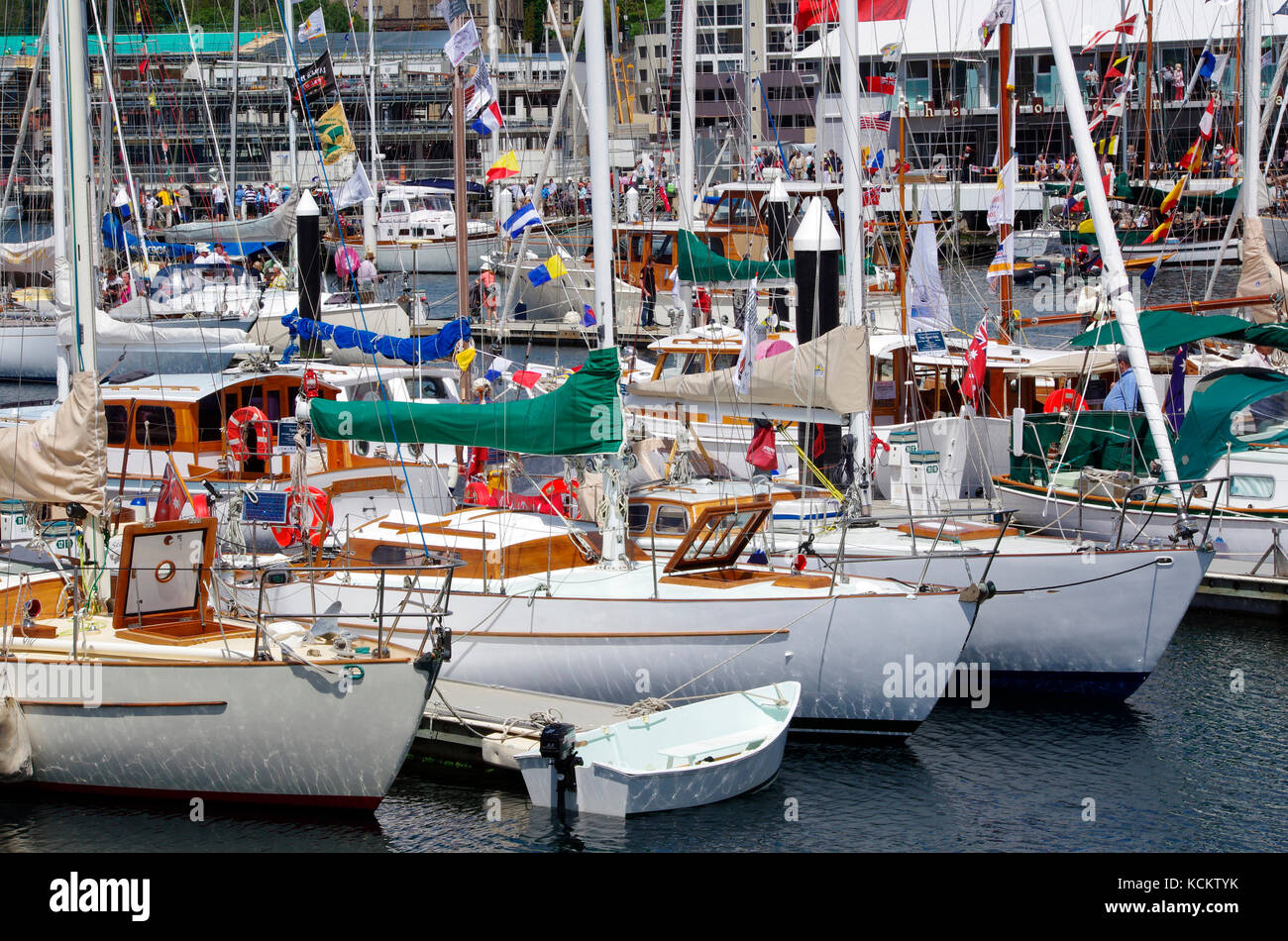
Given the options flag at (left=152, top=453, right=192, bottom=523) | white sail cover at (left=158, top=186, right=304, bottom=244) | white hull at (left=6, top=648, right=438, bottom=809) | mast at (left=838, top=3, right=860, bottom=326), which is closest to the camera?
white hull at (left=6, top=648, right=438, bottom=809)

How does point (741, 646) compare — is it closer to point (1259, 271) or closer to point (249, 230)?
point (1259, 271)

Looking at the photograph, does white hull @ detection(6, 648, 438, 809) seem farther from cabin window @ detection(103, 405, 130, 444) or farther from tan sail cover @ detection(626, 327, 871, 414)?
cabin window @ detection(103, 405, 130, 444)

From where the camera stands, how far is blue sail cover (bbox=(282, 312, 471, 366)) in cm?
2502

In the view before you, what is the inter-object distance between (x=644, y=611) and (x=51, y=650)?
21.5ft

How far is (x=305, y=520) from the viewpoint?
69.4 ft

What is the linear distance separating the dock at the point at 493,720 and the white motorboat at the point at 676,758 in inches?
19.4

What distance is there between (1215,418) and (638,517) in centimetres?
843

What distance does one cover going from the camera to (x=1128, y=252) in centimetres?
5862

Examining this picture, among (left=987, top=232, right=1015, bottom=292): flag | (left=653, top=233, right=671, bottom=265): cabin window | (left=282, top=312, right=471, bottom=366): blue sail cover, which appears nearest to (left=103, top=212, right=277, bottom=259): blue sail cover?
(left=653, top=233, right=671, bottom=265): cabin window

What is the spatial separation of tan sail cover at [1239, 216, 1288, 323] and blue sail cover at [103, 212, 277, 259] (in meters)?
28.9

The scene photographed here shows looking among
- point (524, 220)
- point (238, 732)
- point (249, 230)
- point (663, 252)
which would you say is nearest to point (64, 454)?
point (238, 732)
